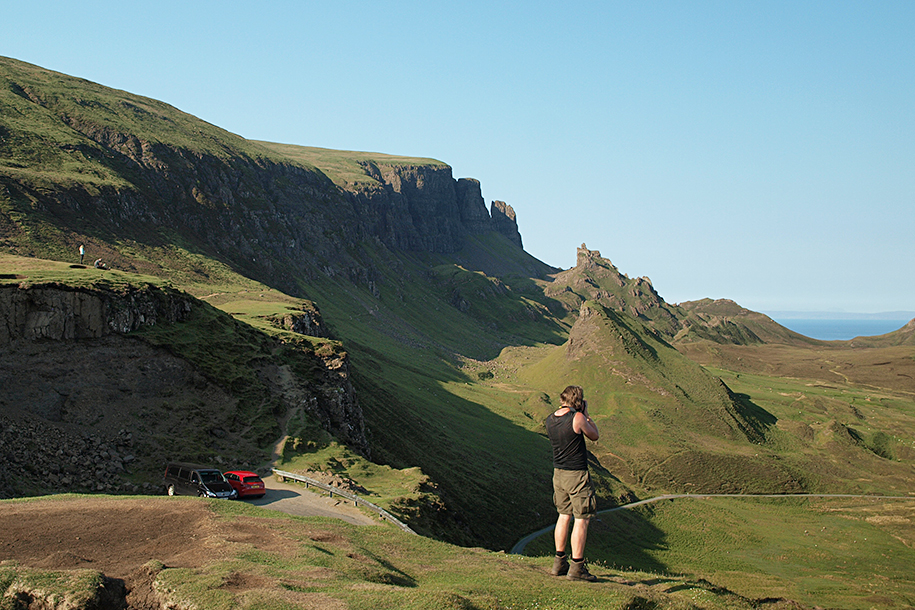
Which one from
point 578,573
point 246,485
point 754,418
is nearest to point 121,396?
point 246,485

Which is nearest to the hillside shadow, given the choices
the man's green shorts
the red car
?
the red car

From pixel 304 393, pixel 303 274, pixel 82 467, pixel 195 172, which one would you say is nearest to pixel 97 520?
pixel 82 467

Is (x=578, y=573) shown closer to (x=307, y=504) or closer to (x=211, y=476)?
(x=307, y=504)

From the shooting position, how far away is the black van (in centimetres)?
3111

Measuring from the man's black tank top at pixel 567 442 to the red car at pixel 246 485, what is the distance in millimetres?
22930

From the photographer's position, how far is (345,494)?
33594mm

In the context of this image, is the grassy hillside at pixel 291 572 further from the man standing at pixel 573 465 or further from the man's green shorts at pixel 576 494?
the man's green shorts at pixel 576 494

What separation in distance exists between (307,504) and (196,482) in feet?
19.8

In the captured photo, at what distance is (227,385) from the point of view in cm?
4869

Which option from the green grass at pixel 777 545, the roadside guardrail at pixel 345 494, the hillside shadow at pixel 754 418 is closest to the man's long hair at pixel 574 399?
Answer: the roadside guardrail at pixel 345 494

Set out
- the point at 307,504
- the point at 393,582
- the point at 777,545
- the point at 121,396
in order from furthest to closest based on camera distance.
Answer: the point at 777,545 < the point at 121,396 < the point at 307,504 < the point at 393,582

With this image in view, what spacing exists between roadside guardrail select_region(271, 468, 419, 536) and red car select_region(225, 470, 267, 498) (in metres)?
3.55

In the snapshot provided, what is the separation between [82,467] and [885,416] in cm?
16750

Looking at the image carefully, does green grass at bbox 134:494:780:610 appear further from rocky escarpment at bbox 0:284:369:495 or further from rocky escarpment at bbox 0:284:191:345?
rocky escarpment at bbox 0:284:191:345
